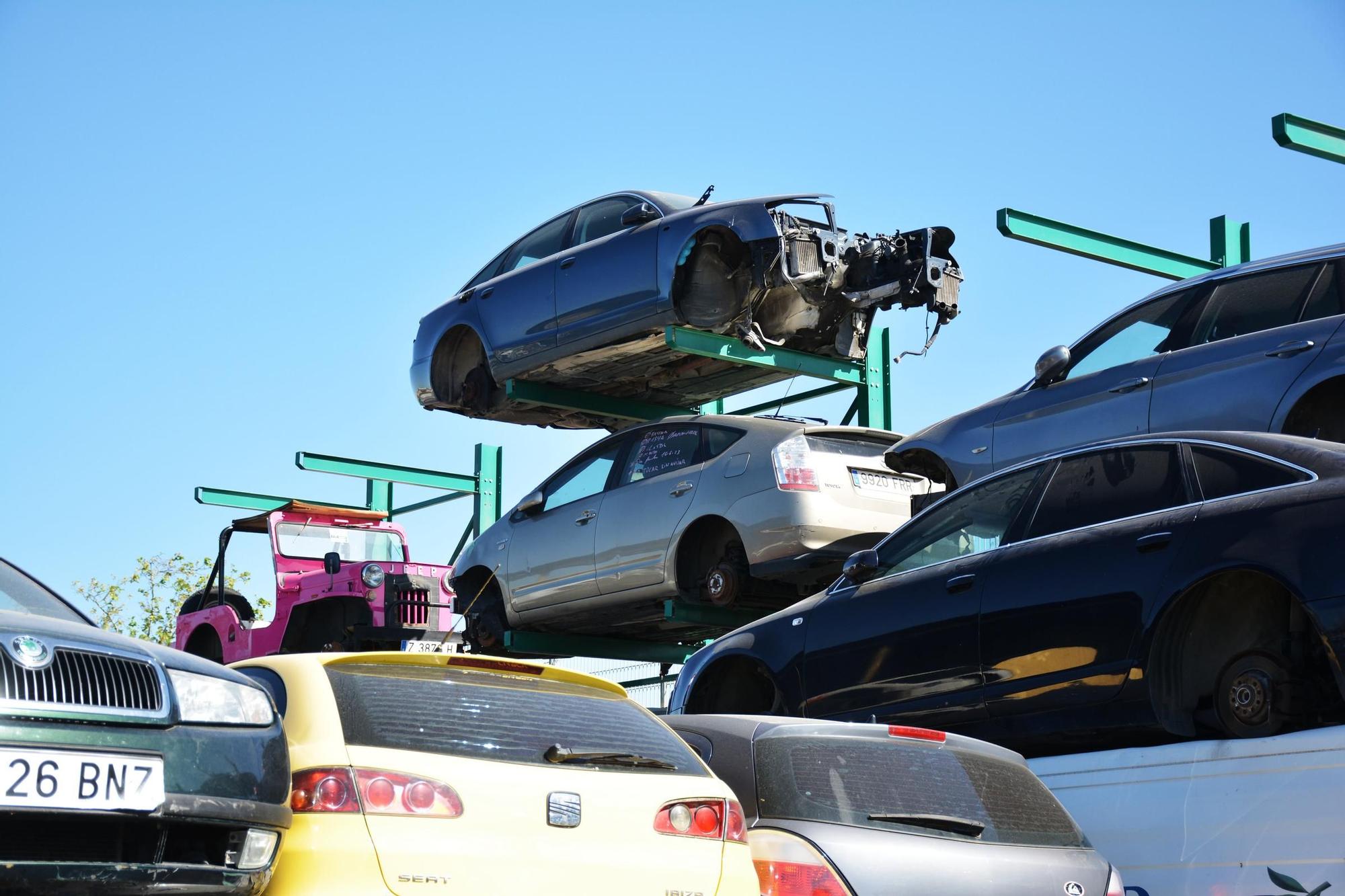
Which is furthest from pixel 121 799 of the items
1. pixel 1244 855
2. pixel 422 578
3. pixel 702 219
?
pixel 422 578

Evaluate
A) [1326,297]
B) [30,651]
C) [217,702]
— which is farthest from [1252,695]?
[30,651]

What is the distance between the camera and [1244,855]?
15.7 feet

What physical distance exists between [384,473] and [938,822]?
57.9 ft

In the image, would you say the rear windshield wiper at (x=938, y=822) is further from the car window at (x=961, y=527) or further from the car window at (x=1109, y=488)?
the car window at (x=961, y=527)

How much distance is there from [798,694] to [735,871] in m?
2.81

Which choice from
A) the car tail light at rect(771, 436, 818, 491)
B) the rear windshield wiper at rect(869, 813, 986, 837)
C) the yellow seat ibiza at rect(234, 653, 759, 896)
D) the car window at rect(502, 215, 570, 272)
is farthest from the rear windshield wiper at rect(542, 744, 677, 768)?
the car window at rect(502, 215, 570, 272)

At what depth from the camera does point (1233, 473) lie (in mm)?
5914

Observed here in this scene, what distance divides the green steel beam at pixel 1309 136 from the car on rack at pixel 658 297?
2468 mm

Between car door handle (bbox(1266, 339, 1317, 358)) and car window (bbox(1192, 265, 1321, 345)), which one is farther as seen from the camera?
car window (bbox(1192, 265, 1321, 345))

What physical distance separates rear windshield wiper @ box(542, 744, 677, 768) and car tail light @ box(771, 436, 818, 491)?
5.32 meters

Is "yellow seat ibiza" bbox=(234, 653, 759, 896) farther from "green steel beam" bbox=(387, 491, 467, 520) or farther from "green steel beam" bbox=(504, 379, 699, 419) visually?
"green steel beam" bbox=(387, 491, 467, 520)

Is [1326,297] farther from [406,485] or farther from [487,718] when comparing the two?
[406,485]

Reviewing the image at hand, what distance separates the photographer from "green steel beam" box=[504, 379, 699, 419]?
45.8 ft

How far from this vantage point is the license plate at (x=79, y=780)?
3619mm
